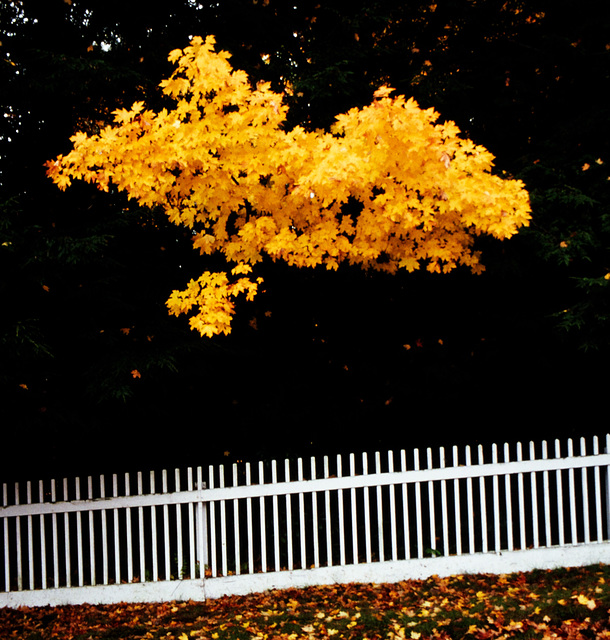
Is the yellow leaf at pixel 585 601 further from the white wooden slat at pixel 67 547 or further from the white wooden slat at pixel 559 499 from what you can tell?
the white wooden slat at pixel 67 547

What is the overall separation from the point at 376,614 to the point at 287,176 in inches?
139

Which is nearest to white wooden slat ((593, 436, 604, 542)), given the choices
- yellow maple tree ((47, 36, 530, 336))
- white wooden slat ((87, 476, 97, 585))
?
yellow maple tree ((47, 36, 530, 336))

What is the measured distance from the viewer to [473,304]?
726 cm

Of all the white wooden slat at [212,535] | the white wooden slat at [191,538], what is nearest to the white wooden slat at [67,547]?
the white wooden slat at [191,538]

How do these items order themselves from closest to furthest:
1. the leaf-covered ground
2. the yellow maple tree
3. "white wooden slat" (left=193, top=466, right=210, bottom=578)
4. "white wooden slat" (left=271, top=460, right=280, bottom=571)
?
the leaf-covered ground → the yellow maple tree → "white wooden slat" (left=271, top=460, right=280, bottom=571) → "white wooden slat" (left=193, top=466, right=210, bottom=578)

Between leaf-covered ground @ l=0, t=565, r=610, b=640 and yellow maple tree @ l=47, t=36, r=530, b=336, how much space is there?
7.72ft

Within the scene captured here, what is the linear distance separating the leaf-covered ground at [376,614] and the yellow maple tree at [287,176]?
7.72ft

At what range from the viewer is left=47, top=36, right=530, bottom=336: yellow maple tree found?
4.57m

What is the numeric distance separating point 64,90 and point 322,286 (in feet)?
11.2

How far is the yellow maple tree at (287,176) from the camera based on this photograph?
4570 millimetres

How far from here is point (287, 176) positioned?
4.96 metres

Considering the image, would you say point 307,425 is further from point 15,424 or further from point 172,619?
point 15,424

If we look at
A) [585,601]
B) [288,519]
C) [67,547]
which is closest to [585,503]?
[585,601]

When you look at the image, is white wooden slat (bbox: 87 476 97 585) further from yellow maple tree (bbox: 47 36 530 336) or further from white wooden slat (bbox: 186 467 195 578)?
yellow maple tree (bbox: 47 36 530 336)
